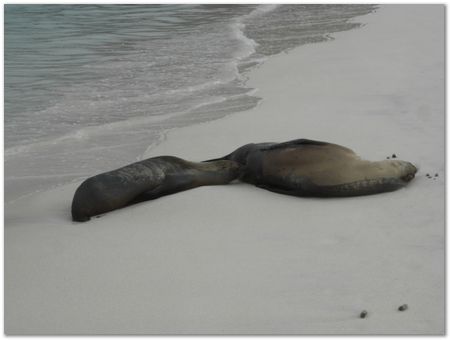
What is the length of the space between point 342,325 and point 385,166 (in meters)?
2.28

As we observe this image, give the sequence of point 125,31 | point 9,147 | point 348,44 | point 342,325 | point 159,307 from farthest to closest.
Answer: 1. point 125,31
2. point 348,44
3. point 9,147
4. point 159,307
5. point 342,325

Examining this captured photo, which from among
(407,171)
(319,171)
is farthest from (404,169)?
(319,171)

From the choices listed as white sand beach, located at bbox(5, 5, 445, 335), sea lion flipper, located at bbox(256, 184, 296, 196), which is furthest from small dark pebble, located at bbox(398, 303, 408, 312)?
sea lion flipper, located at bbox(256, 184, 296, 196)

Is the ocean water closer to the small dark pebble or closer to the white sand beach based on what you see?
the white sand beach

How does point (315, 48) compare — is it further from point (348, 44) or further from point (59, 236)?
point (59, 236)

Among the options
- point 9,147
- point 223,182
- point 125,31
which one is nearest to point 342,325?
point 223,182

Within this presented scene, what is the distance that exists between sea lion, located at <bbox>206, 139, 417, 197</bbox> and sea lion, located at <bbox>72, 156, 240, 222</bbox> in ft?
0.88

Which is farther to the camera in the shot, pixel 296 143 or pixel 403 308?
pixel 296 143

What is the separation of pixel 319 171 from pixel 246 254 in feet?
4.47

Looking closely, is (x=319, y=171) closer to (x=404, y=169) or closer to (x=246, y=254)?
(x=404, y=169)

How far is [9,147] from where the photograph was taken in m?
7.66

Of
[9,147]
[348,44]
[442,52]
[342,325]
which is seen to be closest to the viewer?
[342,325]

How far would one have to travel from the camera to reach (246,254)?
16.1 ft

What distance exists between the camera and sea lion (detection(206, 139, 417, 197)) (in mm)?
5883
